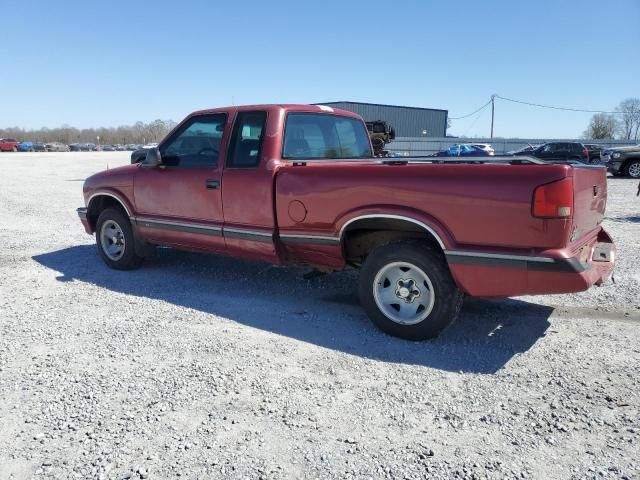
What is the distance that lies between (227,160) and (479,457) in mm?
3450

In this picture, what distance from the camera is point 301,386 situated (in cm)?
322

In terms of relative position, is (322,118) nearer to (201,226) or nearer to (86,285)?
(201,226)

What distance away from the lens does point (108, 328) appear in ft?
13.8

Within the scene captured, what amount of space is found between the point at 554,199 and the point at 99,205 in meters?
5.40

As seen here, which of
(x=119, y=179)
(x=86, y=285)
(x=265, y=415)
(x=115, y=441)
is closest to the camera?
(x=115, y=441)

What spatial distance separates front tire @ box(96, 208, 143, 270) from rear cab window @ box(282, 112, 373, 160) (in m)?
2.38

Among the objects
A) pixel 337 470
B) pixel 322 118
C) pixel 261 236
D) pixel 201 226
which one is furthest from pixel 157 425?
pixel 322 118

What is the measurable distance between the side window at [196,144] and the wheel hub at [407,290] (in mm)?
2213

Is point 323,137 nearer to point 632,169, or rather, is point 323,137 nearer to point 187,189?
point 187,189

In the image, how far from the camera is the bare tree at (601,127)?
2719 inches

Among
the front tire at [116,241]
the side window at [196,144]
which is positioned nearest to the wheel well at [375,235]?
the side window at [196,144]

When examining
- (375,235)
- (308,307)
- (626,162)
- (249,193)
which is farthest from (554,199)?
(626,162)

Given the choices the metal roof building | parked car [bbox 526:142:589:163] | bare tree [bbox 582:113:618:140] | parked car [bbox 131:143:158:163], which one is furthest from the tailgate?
bare tree [bbox 582:113:618:140]

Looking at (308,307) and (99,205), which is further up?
Result: (99,205)
